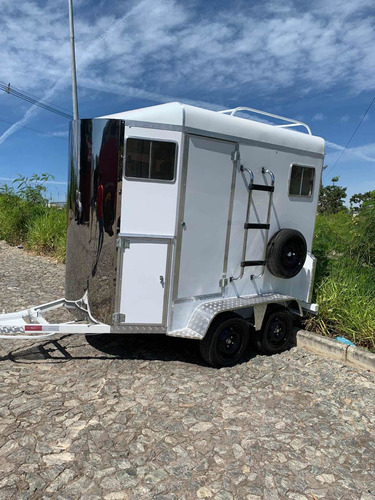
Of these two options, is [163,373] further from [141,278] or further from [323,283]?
[323,283]

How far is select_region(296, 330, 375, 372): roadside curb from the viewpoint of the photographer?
4480mm

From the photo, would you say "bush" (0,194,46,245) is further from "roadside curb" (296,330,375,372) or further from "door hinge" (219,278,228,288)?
"roadside curb" (296,330,375,372)

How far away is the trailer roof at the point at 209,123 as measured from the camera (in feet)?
12.4

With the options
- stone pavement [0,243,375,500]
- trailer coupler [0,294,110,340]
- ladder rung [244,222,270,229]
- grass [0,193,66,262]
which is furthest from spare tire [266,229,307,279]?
grass [0,193,66,262]

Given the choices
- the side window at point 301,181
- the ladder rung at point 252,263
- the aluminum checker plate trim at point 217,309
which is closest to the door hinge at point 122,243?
→ the aluminum checker plate trim at point 217,309

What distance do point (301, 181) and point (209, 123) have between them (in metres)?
1.61

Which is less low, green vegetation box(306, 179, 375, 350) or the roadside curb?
green vegetation box(306, 179, 375, 350)

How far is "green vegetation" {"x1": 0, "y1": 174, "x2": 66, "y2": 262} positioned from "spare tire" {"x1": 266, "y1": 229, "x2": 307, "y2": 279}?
7524 mm

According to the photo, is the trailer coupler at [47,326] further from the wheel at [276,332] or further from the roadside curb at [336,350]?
the roadside curb at [336,350]

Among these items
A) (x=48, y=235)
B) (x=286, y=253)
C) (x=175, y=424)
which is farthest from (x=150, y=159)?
(x=48, y=235)

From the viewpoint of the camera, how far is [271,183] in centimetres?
464

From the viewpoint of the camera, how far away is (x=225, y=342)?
4.32m

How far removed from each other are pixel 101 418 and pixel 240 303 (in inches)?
74.2

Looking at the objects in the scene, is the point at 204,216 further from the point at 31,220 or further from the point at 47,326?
the point at 31,220
